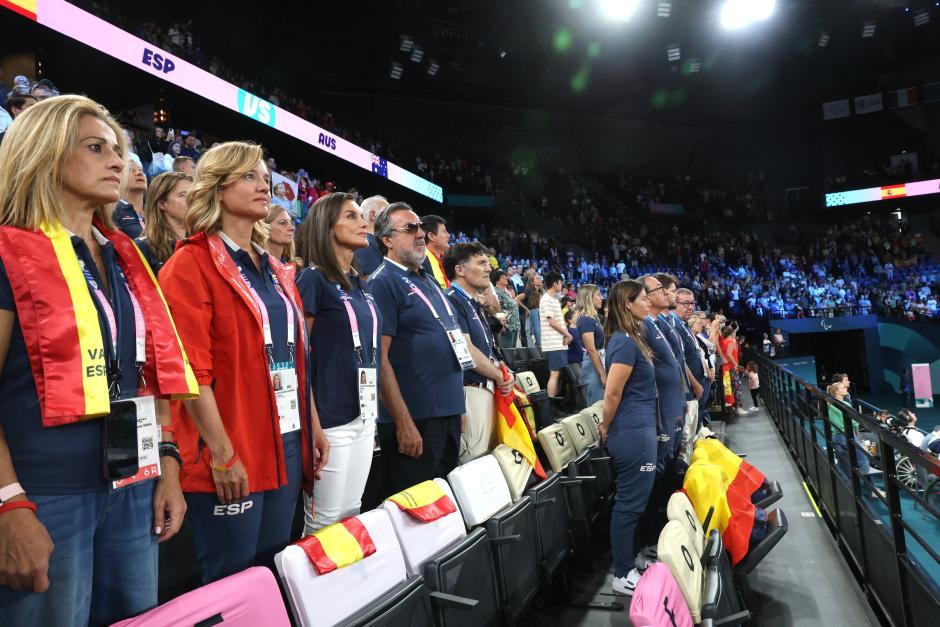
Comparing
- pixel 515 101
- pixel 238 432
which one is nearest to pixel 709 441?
pixel 238 432

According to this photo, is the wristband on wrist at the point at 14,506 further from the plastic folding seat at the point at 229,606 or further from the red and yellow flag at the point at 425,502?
the red and yellow flag at the point at 425,502

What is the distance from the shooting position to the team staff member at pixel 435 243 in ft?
11.9

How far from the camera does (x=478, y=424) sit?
3020 millimetres

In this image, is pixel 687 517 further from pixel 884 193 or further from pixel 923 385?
pixel 884 193

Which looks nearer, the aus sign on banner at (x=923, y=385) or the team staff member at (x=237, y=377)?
the team staff member at (x=237, y=377)

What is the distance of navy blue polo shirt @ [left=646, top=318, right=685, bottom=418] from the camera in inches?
140

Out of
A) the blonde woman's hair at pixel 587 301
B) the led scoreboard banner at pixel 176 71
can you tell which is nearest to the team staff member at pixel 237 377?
the blonde woman's hair at pixel 587 301

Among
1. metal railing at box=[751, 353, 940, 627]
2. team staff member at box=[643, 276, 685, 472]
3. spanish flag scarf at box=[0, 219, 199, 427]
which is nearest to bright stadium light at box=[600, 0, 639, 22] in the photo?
metal railing at box=[751, 353, 940, 627]

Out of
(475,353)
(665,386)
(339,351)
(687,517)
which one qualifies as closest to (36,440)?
(339,351)

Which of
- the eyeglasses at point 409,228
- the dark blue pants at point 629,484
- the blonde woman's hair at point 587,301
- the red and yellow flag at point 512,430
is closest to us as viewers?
the eyeglasses at point 409,228

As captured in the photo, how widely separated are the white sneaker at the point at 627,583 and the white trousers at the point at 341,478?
1.49 metres

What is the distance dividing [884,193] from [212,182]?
25971 millimetres

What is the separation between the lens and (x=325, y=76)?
61.3 feet

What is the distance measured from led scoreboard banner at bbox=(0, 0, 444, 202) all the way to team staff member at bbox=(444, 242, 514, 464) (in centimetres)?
634
